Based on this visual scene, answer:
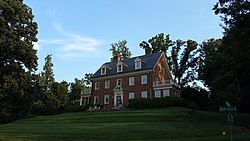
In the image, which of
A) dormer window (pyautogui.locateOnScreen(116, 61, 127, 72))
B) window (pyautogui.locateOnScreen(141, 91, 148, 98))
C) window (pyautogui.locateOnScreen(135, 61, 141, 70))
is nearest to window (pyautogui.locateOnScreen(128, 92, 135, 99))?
window (pyautogui.locateOnScreen(141, 91, 148, 98))

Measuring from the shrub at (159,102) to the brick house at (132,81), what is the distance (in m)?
4.86

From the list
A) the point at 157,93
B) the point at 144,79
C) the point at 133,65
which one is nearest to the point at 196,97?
the point at 157,93

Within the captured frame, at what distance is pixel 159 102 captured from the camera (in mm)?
44969

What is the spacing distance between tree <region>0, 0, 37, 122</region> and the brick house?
16247mm

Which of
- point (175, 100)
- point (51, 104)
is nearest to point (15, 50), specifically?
point (51, 104)

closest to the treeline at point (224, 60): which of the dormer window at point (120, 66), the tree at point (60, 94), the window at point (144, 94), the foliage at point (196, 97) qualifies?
the foliage at point (196, 97)

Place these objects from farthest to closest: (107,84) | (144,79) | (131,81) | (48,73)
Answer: (48,73), (107,84), (131,81), (144,79)

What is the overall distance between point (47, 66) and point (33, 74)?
29.3 meters

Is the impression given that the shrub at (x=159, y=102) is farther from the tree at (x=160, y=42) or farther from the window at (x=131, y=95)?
the tree at (x=160, y=42)

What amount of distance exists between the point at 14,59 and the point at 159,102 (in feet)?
70.4

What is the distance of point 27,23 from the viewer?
1793 inches

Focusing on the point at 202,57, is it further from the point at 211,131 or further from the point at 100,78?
the point at 211,131

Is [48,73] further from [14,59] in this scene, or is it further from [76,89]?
[14,59]

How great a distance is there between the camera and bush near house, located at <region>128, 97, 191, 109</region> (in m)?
44.1
